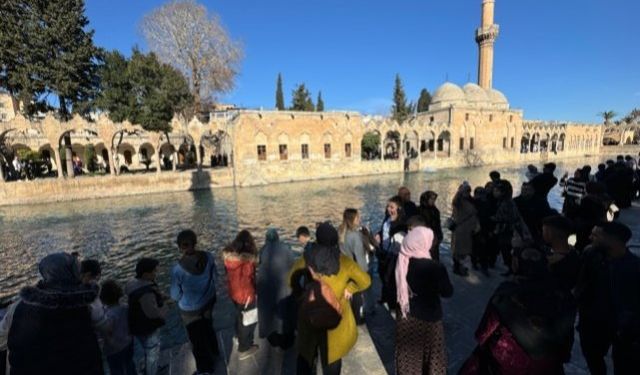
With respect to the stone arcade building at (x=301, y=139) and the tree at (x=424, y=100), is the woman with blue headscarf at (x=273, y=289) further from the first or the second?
the tree at (x=424, y=100)

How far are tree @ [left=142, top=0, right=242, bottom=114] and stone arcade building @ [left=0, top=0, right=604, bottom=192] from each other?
4167 millimetres

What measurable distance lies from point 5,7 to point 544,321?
1124 inches

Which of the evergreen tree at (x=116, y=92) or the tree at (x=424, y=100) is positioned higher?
the tree at (x=424, y=100)

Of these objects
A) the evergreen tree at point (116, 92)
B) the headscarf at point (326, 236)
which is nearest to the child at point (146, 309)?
the headscarf at point (326, 236)

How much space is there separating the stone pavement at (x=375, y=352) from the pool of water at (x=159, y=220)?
340 centimetres

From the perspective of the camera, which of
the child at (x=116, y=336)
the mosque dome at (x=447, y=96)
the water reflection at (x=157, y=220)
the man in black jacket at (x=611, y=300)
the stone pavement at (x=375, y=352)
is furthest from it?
the mosque dome at (x=447, y=96)

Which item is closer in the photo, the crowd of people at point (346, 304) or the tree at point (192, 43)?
the crowd of people at point (346, 304)

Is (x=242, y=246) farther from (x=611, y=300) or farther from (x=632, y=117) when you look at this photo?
(x=632, y=117)

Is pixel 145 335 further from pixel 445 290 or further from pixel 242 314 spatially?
pixel 445 290

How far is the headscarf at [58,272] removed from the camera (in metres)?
1.77

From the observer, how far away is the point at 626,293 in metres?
2.16

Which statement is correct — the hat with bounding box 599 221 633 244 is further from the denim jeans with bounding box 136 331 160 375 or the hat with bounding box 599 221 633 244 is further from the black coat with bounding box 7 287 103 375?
the denim jeans with bounding box 136 331 160 375

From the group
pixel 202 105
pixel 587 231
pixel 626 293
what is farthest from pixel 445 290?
pixel 202 105

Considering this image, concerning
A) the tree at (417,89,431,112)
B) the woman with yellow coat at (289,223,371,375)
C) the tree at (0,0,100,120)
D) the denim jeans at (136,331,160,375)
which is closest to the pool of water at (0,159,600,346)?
the denim jeans at (136,331,160,375)
